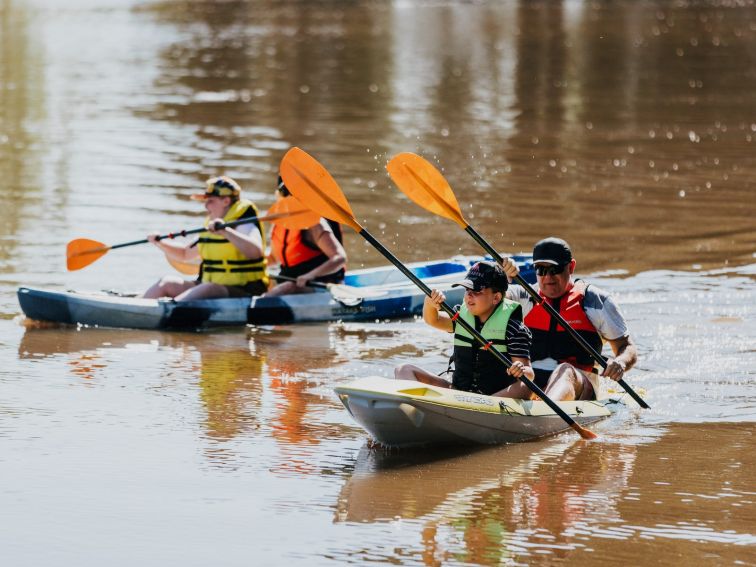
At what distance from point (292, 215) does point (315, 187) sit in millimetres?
2040

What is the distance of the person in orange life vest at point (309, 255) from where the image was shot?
1147cm

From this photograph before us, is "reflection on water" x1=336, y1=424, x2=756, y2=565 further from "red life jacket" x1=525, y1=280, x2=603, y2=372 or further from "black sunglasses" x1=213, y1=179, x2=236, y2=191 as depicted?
"black sunglasses" x1=213, y1=179, x2=236, y2=191

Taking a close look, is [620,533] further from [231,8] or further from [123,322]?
[231,8]

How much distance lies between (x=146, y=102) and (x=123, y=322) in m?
15.8

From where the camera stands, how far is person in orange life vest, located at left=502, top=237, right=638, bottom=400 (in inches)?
335

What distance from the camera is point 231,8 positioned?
190 feet

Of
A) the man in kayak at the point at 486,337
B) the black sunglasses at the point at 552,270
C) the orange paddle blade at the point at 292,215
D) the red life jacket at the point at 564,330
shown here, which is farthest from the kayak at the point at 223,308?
the man in kayak at the point at 486,337

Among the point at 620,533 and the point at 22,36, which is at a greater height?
the point at 22,36

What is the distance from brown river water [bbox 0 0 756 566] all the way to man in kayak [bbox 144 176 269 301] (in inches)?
16.3

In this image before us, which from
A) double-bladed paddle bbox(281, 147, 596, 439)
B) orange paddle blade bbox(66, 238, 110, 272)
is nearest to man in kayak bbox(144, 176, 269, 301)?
orange paddle blade bbox(66, 238, 110, 272)

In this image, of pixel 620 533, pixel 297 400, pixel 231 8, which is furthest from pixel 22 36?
pixel 620 533

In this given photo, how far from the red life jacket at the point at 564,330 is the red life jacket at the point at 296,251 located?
10.2ft

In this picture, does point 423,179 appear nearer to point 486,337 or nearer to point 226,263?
point 486,337

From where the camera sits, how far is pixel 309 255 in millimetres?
11656
